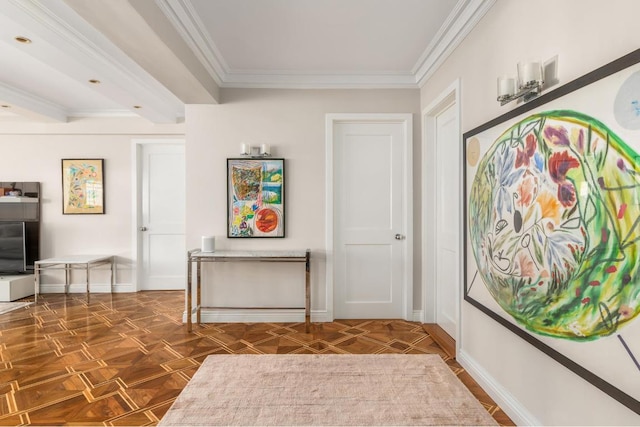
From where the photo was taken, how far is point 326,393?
90.4 inches

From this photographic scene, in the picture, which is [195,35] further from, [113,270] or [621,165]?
[113,270]

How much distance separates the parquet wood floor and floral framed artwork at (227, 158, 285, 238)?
105cm

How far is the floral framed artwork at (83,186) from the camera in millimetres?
4969

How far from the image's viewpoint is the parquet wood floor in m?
2.16

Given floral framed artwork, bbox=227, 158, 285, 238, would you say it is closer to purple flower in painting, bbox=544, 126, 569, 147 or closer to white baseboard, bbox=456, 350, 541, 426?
white baseboard, bbox=456, 350, 541, 426

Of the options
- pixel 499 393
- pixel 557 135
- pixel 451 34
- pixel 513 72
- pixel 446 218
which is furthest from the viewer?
pixel 446 218

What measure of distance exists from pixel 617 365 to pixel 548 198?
756 mm

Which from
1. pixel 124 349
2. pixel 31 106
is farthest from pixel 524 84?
pixel 31 106

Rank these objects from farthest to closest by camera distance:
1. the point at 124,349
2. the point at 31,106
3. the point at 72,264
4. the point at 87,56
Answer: the point at 72,264, the point at 31,106, the point at 124,349, the point at 87,56

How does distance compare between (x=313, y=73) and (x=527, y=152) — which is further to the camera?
(x=313, y=73)

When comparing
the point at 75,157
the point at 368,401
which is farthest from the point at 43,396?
the point at 75,157

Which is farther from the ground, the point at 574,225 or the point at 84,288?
the point at 574,225

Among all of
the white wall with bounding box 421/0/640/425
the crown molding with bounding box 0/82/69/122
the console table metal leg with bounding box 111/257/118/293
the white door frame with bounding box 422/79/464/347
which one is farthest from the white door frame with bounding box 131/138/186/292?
the white wall with bounding box 421/0/640/425

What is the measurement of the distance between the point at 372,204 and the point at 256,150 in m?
1.40
